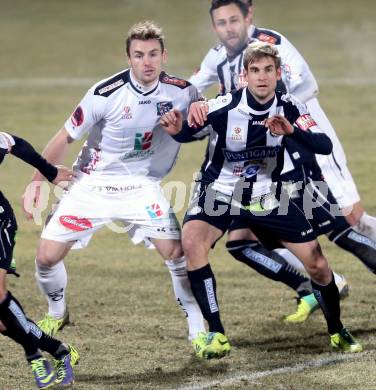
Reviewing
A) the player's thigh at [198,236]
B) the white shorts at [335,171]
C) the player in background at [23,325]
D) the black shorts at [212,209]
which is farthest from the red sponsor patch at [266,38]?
the player in background at [23,325]

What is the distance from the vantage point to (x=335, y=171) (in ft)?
35.8

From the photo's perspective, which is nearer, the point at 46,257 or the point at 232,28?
the point at 46,257

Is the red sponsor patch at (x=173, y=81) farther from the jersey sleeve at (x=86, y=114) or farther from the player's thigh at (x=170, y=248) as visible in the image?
the player's thigh at (x=170, y=248)

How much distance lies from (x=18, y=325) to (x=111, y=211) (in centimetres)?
159

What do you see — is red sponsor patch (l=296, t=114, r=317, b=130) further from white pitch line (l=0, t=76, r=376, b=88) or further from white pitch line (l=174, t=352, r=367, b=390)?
white pitch line (l=0, t=76, r=376, b=88)

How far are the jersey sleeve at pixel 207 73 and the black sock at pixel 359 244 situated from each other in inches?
81.6

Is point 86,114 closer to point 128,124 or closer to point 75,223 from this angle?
point 128,124

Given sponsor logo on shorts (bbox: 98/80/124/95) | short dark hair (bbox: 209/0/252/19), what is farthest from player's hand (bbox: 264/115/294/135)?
short dark hair (bbox: 209/0/252/19)

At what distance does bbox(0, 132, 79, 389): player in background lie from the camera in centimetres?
811

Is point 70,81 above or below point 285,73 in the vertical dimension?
below

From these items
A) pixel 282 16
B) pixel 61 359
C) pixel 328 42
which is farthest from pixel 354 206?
pixel 282 16

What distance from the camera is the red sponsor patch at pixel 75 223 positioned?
9258 millimetres

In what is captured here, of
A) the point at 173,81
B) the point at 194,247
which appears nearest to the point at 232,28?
the point at 173,81

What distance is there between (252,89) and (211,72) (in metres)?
2.32
